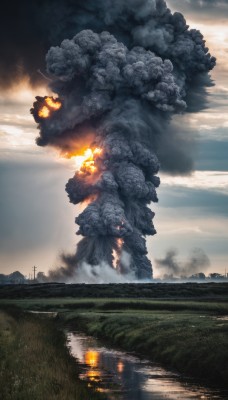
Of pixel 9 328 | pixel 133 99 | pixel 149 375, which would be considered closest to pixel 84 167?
pixel 133 99

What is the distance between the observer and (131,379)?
3488cm

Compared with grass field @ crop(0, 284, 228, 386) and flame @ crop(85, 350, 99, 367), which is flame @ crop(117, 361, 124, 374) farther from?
grass field @ crop(0, 284, 228, 386)

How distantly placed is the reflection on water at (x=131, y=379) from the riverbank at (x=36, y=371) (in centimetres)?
151

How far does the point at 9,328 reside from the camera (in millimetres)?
54594

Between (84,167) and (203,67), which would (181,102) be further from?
(84,167)

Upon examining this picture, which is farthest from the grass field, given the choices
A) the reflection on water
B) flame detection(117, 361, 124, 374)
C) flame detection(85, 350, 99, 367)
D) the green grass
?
flame detection(85, 350, 99, 367)

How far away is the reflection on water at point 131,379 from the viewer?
1166 inches

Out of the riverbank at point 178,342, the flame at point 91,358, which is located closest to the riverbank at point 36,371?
the flame at point 91,358

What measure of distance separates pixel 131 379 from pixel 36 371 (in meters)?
7.73

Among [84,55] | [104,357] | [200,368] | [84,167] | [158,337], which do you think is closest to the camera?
[200,368]

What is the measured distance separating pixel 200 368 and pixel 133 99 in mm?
131319

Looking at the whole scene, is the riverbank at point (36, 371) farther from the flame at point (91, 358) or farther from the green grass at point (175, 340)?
the green grass at point (175, 340)

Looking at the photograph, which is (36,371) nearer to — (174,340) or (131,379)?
(131,379)

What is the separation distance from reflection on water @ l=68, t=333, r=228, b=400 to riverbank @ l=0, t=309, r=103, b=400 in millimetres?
1512
